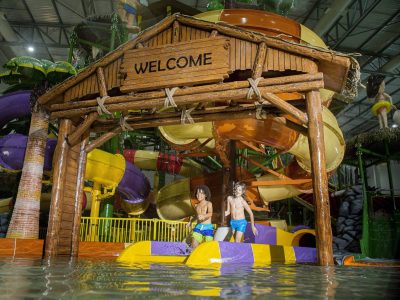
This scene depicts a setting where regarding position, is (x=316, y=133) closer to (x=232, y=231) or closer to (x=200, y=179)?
(x=232, y=231)

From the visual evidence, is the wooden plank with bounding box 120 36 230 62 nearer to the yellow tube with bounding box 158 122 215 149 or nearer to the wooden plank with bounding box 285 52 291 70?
the wooden plank with bounding box 285 52 291 70

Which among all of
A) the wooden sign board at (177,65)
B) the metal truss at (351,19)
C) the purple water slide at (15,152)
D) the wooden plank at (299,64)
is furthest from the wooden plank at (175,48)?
the metal truss at (351,19)

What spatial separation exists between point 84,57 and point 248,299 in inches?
552

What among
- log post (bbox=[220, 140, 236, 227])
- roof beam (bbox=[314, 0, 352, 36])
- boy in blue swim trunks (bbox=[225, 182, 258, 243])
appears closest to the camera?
boy in blue swim trunks (bbox=[225, 182, 258, 243])

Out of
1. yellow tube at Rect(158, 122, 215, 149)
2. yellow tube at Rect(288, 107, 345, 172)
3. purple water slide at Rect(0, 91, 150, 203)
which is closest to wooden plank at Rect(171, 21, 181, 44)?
yellow tube at Rect(158, 122, 215, 149)

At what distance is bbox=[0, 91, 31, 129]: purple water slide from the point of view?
7.57m

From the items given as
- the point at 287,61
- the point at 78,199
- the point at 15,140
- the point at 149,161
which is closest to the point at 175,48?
the point at 287,61

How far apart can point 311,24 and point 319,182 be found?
14188 millimetres

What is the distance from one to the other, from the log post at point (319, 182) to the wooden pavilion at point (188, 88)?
0.04ft

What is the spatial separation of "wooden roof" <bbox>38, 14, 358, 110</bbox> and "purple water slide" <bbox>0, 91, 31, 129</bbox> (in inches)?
58.9

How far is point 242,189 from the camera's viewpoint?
22.3ft

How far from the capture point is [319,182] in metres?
4.52

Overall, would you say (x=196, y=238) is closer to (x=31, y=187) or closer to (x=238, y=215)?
(x=238, y=215)

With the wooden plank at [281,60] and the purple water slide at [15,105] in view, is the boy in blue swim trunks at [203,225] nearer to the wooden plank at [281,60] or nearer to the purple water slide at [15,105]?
the wooden plank at [281,60]
